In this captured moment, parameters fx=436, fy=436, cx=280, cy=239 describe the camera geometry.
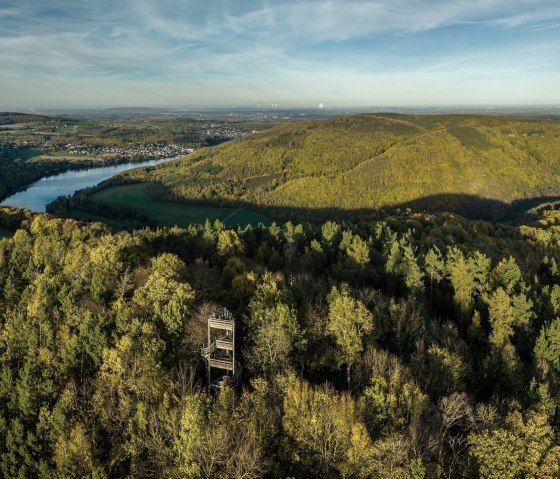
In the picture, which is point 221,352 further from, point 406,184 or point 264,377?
point 406,184

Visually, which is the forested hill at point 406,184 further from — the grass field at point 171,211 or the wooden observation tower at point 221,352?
the wooden observation tower at point 221,352

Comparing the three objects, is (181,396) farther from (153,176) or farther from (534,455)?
(153,176)

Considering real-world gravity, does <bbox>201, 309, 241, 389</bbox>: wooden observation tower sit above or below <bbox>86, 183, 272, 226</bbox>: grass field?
above

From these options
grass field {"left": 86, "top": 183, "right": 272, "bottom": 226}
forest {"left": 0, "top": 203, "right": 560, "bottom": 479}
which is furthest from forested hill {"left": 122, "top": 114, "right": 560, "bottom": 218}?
forest {"left": 0, "top": 203, "right": 560, "bottom": 479}

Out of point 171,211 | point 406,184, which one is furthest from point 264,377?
point 406,184

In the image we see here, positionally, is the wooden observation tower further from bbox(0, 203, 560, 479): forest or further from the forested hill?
the forested hill

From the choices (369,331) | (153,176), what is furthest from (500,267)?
(153,176)
